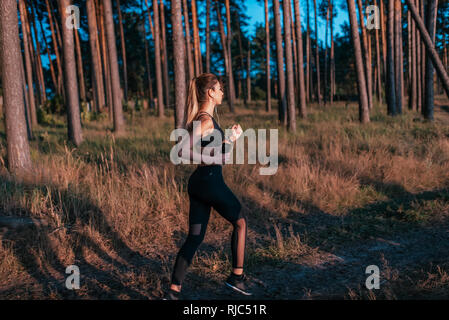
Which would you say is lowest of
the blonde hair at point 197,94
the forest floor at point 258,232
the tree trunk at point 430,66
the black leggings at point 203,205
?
the forest floor at point 258,232

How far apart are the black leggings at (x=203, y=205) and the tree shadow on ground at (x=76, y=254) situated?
2.43 feet

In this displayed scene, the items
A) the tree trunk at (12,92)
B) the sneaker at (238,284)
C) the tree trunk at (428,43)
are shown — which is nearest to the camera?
the sneaker at (238,284)

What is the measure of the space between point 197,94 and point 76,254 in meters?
3.01

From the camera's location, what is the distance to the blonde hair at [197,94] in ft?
11.2

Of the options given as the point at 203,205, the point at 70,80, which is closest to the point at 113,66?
the point at 70,80

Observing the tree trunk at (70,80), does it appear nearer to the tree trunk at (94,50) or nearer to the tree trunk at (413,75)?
the tree trunk at (94,50)

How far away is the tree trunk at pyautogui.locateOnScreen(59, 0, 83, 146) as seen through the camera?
11.6m

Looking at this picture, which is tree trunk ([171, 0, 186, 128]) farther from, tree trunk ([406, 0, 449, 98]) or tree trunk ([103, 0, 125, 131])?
tree trunk ([103, 0, 125, 131])

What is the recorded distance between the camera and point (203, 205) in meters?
3.39

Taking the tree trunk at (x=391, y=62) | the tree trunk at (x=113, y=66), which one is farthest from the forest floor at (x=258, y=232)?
the tree trunk at (x=391, y=62)

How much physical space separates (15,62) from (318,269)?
23.3 ft

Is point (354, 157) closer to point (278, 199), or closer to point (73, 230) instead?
point (278, 199)

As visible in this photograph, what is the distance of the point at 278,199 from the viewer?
22.3 ft

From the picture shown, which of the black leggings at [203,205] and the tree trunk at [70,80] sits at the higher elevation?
the tree trunk at [70,80]
